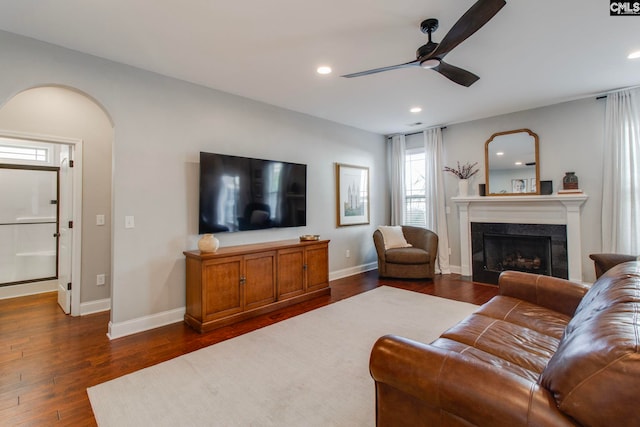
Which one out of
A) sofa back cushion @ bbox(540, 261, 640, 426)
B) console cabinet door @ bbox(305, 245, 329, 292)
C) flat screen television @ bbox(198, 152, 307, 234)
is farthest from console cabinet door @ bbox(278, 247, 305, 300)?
sofa back cushion @ bbox(540, 261, 640, 426)

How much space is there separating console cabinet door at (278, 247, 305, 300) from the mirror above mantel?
11.1 feet

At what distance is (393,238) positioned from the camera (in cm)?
533

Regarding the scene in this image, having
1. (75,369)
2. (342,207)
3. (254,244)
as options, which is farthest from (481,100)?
(75,369)

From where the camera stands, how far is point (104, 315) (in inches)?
139

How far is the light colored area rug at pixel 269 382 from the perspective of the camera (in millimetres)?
1806

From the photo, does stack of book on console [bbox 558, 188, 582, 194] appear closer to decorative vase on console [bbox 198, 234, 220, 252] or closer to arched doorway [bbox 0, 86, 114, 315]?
decorative vase on console [bbox 198, 234, 220, 252]

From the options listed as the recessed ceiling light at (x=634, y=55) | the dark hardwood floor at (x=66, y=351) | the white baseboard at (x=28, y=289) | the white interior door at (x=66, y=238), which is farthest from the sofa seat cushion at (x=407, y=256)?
the white baseboard at (x=28, y=289)

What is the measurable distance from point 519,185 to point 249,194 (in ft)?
13.6

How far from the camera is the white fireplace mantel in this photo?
14.0 ft

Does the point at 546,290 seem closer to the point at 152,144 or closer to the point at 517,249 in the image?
the point at 517,249

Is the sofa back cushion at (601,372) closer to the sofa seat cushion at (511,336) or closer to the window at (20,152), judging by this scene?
the sofa seat cushion at (511,336)

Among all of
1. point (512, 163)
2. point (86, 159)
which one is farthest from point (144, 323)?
point (512, 163)

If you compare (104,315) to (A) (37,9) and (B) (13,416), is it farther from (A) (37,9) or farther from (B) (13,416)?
(A) (37,9)

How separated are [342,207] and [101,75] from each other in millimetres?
3677
